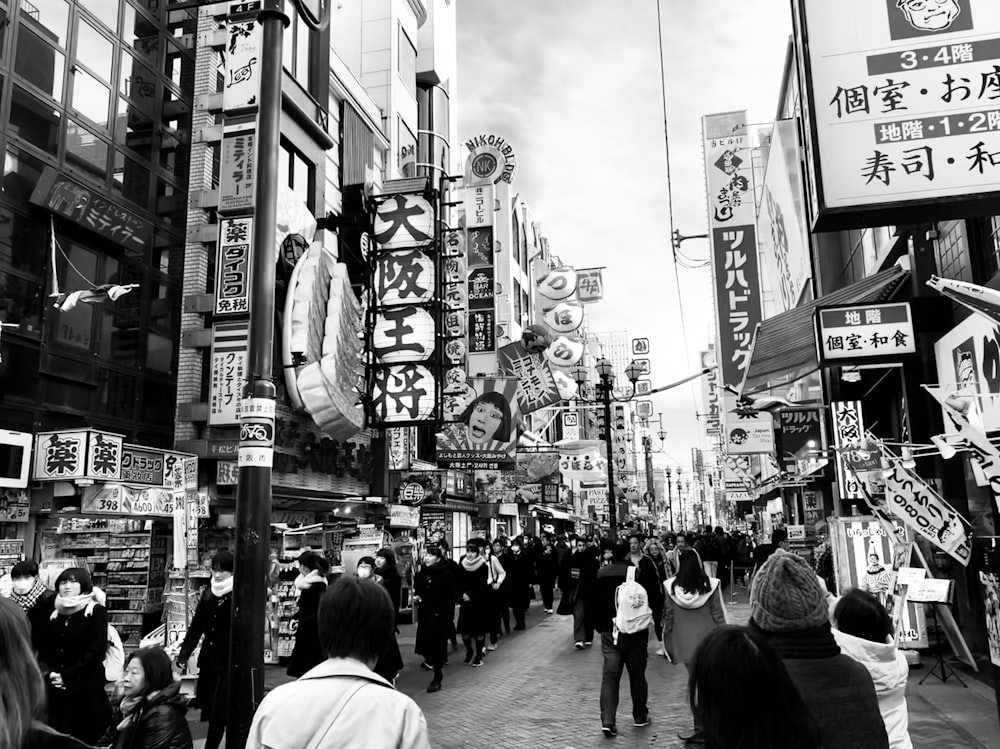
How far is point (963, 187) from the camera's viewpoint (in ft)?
24.1

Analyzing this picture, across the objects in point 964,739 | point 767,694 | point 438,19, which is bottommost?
point 964,739

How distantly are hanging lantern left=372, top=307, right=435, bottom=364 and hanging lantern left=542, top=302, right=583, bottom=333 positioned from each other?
1543cm

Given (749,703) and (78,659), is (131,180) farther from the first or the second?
(749,703)

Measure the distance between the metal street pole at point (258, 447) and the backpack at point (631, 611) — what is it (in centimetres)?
390

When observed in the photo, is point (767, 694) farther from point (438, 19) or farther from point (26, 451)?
point (438, 19)

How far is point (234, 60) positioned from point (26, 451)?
30.1 ft

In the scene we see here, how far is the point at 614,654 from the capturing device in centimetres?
891

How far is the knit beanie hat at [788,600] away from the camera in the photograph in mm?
3579

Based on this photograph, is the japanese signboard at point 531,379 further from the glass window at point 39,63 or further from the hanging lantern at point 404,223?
the glass window at point 39,63

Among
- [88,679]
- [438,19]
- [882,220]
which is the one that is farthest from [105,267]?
[438,19]

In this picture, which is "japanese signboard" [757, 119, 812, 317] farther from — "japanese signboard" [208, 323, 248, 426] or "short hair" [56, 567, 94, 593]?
"short hair" [56, 567, 94, 593]

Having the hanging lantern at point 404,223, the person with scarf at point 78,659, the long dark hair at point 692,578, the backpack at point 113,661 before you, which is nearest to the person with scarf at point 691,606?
the long dark hair at point 692,578

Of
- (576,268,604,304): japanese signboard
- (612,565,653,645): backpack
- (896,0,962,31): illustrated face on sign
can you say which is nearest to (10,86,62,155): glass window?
(612,565,653,645): backpack

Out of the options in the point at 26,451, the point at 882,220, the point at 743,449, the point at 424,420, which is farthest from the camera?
the point at 743,449
